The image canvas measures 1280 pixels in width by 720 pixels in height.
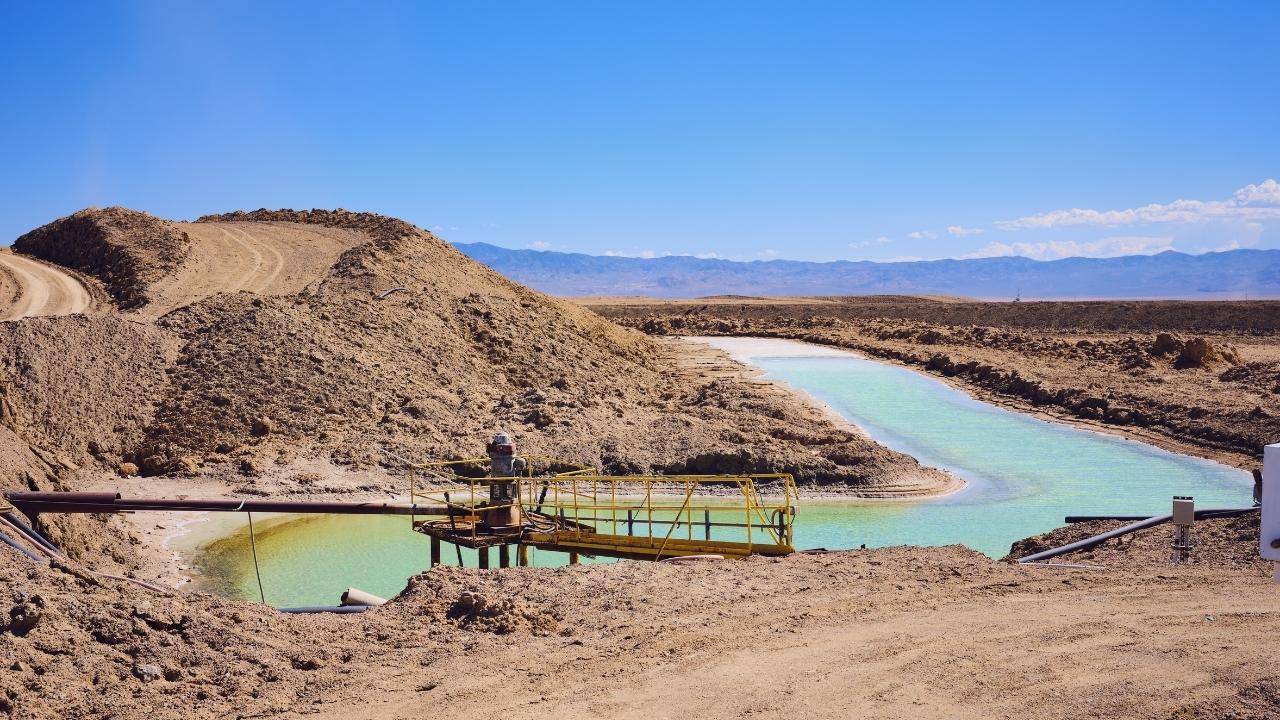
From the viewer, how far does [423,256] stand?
117ft

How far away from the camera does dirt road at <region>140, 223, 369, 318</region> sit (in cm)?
3092

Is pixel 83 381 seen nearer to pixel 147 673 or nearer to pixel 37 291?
pixel 37 291

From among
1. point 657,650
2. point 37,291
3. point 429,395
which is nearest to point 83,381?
point 429,395

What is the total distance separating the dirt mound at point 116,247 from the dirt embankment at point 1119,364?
91.6ft

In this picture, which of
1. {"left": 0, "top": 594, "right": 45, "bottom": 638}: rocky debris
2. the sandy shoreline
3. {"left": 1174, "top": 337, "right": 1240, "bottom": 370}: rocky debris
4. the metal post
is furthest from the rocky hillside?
{"left": 1174, "top": 337, "right": 1240, "bottom": 370}: rocky debris

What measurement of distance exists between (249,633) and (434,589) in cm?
208

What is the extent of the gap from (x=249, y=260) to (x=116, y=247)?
410 cm

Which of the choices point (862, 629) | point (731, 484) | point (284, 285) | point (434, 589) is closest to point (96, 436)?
point (284, 285)

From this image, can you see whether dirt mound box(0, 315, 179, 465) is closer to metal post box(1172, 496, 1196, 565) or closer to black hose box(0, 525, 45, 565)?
black hose box(0, 525, 45, 565)

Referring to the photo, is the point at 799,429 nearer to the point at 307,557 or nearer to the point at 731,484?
the point at 731,484

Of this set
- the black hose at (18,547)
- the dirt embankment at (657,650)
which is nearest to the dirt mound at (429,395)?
the black hose at (18,547)

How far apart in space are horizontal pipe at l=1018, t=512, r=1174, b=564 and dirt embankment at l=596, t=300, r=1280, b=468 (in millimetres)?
13149

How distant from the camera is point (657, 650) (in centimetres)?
930

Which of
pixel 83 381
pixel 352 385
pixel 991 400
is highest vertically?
pixel 83 381
